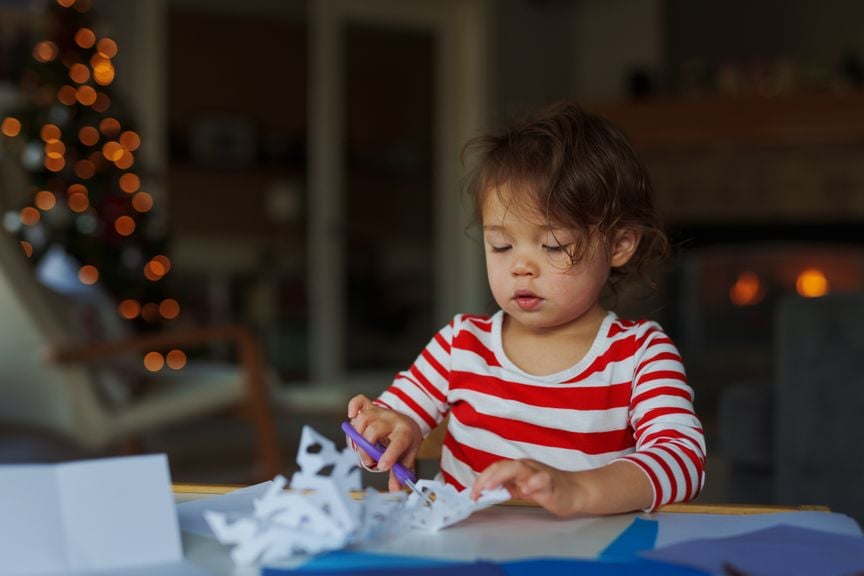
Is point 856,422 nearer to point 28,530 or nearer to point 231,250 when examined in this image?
point 28,530

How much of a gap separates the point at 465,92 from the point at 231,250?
1.83m

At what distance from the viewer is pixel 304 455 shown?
74 centimetres

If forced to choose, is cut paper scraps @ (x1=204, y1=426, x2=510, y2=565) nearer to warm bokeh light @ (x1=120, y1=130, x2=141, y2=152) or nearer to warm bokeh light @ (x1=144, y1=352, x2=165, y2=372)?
warm bokeh light @ (x1=144, y1=352, x2=165, y2=372)

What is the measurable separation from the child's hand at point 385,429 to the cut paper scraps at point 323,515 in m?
0.18

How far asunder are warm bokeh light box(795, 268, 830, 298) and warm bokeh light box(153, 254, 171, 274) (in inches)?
123

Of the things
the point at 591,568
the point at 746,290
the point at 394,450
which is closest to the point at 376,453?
the point at 394,450

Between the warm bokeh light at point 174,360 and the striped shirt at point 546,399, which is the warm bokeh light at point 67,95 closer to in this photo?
the warm bokeh light at point 174,360

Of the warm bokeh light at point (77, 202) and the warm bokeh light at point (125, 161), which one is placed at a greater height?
the warm bokeh light at point (125, 161)

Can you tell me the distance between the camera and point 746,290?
5.74 m

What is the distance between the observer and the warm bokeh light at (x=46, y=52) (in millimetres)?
4605

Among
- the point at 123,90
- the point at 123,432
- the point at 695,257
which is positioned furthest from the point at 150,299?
the point at 695,257

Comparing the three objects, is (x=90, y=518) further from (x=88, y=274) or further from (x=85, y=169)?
(x=85, y=169)

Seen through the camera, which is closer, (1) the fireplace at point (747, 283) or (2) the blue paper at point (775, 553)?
(2) the blue paper at point (775, 553)

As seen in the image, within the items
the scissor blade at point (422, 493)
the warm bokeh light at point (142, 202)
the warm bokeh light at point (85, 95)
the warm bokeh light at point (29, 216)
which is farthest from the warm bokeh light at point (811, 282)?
the scissor blade at point (422, 493)
